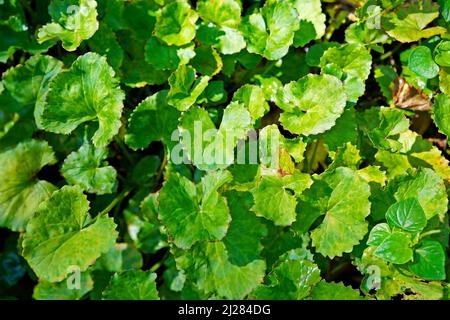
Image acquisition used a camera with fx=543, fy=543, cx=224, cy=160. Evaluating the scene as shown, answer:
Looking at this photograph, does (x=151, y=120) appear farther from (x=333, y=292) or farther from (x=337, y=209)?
(x=333, y=292)


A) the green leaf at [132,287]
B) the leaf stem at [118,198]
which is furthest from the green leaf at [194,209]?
the leaf stem at [118,198]

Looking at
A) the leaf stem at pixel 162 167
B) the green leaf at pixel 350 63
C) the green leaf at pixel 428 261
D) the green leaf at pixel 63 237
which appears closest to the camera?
the green leaf at pixel 428 261

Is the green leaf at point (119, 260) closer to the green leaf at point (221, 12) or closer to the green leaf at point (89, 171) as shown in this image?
the green leaf at point (89, 171)

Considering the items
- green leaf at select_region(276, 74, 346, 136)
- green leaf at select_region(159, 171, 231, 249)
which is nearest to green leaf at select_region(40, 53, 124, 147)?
green leaf at select_region(159, 171, 231, 249)

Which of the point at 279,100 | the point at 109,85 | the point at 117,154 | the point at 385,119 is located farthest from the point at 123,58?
the point at 385,119
